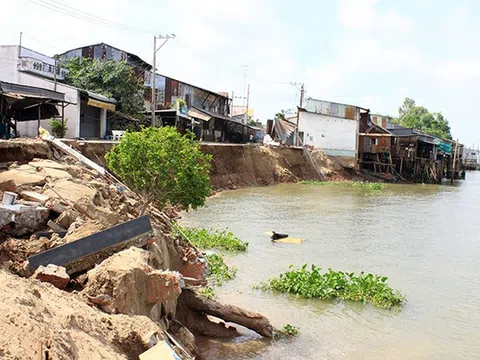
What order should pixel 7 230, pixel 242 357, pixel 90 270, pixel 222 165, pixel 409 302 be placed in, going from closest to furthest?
pixel 90 270, pixel 7 230, pixel 242 357, pixel 409 302, pixel 222 165

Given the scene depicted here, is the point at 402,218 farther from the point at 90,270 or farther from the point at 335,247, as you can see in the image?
the point at 90,270

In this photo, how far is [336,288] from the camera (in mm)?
13734

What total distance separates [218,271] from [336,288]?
330cm

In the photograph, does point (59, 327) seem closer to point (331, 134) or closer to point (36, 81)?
point (36, 81)

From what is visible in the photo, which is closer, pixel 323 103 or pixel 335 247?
pixel 335 247

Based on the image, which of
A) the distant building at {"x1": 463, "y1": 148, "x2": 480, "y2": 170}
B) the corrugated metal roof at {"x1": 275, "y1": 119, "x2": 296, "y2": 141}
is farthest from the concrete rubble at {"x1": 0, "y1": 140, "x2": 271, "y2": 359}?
the distant building at {"x1": 463, "y1": 148, "x2": 480, "y2": 170}

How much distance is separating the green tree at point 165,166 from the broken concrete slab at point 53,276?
6647 mm

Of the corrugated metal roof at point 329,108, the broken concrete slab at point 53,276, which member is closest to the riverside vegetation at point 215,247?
the broken concrete slab at point 53,276

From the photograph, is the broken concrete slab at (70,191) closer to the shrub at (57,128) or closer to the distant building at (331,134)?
the shrub at (57,128)

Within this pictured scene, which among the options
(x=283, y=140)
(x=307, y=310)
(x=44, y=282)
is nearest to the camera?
(x=44, y=282)

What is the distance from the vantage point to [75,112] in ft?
97.9

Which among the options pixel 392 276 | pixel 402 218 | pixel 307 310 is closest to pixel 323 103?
pixel 402 218

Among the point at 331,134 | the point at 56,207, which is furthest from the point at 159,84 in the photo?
the point at 56,207

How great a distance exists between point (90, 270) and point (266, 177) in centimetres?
3939
